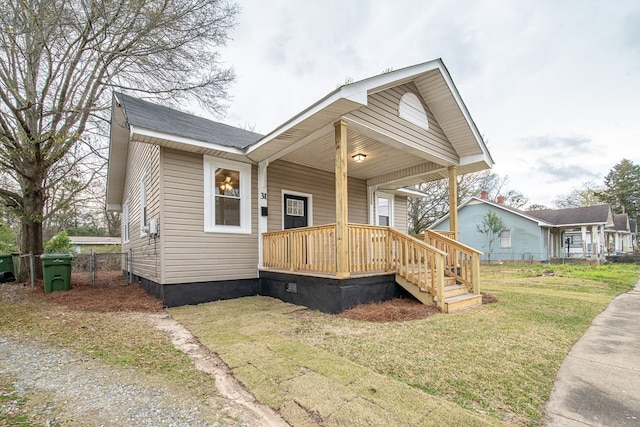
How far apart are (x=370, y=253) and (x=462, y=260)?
7.98ft

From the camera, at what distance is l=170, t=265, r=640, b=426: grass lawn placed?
2.24 m

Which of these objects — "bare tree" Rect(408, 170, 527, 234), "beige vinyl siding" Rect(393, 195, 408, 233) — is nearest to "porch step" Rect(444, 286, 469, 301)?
"beige vinyl siding" Rect(393, 195, 408, 233)

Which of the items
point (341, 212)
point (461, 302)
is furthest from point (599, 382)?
point (341, 212)

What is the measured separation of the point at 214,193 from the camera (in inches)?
263

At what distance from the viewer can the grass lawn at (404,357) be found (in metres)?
2.24

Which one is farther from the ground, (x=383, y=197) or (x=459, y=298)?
(x=383, y=197)

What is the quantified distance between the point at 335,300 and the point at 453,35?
35.8 ft

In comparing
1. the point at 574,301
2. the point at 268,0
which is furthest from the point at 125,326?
the point at 268,0

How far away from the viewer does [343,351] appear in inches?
132

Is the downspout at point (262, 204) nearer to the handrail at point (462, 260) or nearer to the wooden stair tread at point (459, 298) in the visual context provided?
the handrail at point (462, 260)

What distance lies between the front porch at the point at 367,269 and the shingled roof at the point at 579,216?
18154 millimetres

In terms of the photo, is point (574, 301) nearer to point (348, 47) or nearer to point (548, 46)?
point (548, 46)

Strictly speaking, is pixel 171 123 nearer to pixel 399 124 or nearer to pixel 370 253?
pixel 399 124

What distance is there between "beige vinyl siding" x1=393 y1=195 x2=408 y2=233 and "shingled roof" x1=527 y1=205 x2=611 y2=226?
13945 millimetres
